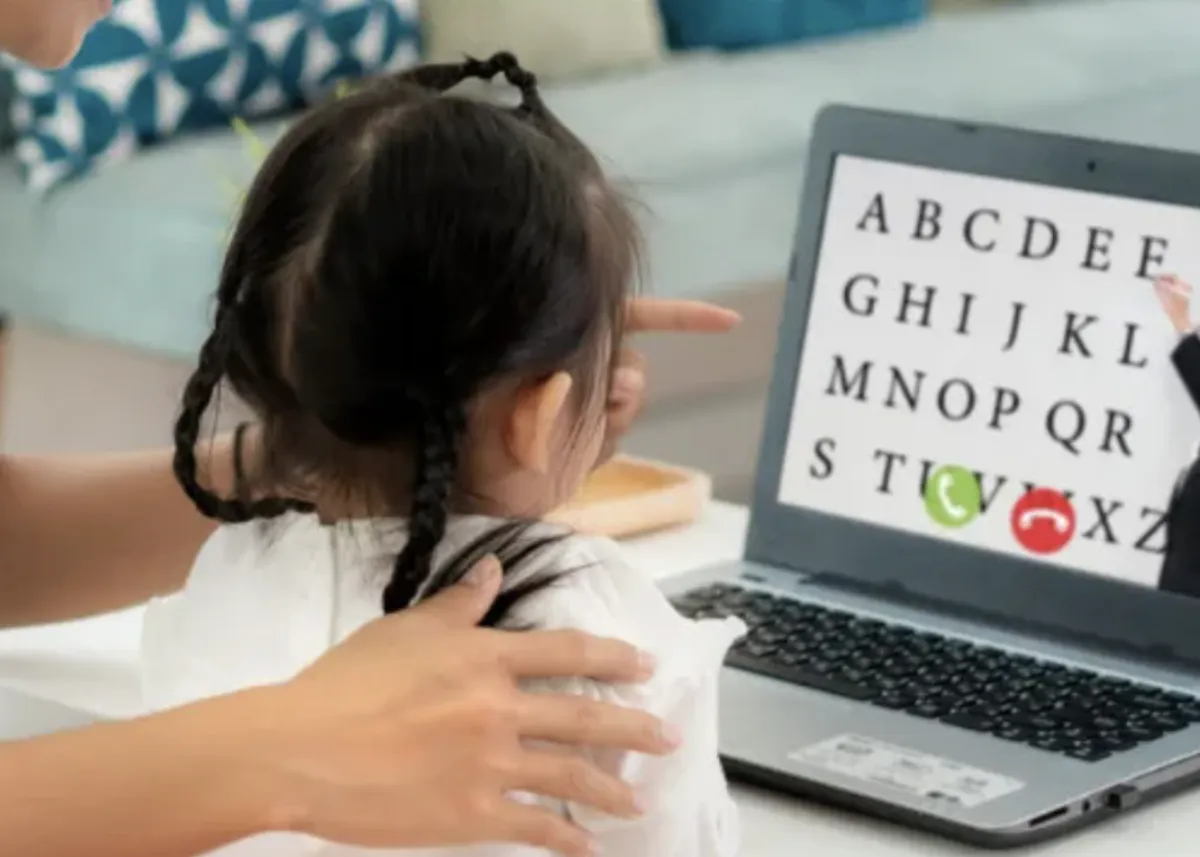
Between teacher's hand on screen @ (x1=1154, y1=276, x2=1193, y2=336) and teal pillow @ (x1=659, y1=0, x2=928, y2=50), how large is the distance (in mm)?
2105

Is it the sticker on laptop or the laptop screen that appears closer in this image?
the sticker on laptop

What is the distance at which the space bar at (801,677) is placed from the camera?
990 mm

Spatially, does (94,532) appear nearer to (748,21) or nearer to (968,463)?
(968,463)

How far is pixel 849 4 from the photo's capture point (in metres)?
3.28

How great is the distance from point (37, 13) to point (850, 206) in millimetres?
455

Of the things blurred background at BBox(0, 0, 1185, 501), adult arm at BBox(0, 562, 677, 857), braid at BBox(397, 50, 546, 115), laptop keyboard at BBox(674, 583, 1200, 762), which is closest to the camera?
adult arm at BBox(0, 562, 677, 857)

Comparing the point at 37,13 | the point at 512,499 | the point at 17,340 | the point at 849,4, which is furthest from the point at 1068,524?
the point at 849,4

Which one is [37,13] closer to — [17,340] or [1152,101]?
[17,340]

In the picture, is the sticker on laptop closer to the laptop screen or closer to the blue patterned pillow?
the laptop screen

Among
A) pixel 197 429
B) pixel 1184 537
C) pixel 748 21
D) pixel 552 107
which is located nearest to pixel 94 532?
pixel 197 429

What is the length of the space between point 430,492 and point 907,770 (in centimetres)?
26

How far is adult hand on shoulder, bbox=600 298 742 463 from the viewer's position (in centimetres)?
91

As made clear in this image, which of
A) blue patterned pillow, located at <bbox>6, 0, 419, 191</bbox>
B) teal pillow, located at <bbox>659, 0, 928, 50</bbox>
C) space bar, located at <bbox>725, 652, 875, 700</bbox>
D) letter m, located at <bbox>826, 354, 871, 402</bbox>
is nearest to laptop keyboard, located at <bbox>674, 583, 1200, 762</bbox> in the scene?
space bar, located at <bbox>725, 652, 875, 700</bbox>

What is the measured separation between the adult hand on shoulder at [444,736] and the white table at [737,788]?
0.43 ft
